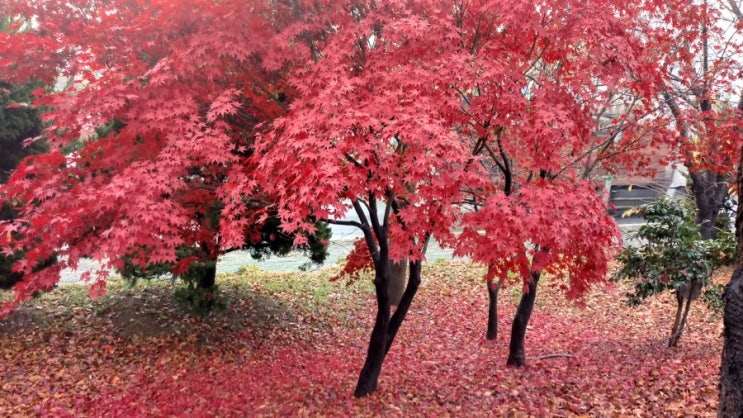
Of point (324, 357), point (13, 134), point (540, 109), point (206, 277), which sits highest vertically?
point (540, 109)

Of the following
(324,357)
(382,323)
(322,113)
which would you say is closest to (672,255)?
(382,323)

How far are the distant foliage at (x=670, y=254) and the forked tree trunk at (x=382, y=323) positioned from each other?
13.5 ft

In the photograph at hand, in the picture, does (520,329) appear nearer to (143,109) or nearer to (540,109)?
(540,109)

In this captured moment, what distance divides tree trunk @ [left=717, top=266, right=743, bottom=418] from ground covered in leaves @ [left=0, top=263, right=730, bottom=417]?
1787 millimetres

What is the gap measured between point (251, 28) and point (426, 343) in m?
6.27

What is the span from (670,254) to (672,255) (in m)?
0.04

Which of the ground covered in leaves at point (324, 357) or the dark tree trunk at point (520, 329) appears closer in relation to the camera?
the ground covered in leaves at point (324, 357)

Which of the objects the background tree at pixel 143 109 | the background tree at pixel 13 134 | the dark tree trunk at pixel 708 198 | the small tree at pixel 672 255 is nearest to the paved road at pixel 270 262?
the dark tree trunk at pixel 708 198

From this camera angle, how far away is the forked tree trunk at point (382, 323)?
6.21m

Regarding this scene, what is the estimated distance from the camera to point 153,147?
17.6 ft

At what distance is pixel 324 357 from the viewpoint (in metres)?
8.63

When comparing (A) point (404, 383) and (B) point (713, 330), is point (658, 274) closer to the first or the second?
(B) point (713, 330)

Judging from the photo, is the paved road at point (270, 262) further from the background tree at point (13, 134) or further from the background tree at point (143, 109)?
the background tree at point (143, 109)

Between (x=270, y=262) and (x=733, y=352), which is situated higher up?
(x=733, y=352)
